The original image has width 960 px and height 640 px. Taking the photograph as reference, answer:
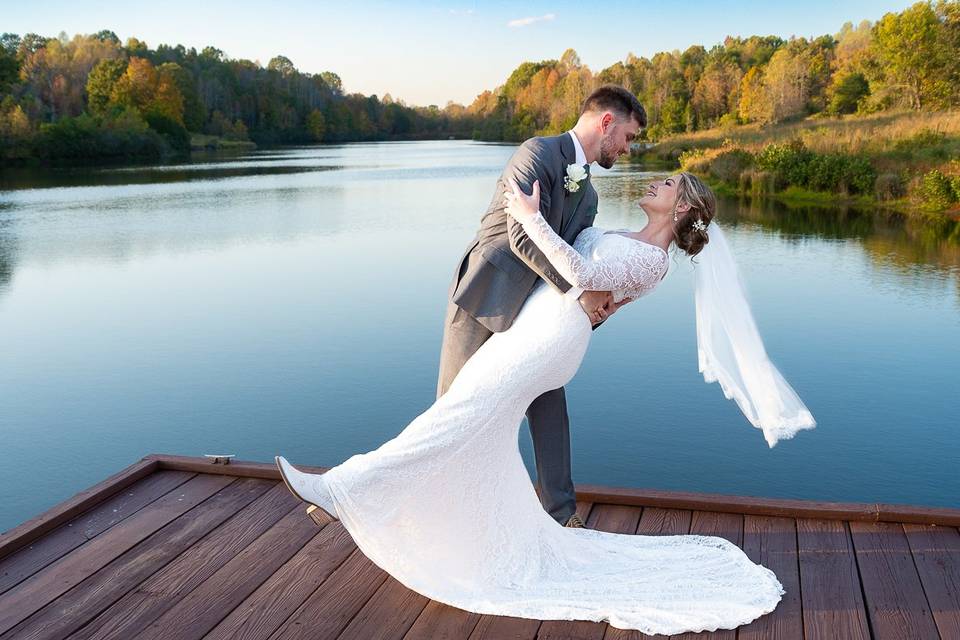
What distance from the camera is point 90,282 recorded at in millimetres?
10852

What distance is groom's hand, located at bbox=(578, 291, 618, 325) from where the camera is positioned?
107 inches

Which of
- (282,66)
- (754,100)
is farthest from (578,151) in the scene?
(282,66)

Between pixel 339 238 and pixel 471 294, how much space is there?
11486mm

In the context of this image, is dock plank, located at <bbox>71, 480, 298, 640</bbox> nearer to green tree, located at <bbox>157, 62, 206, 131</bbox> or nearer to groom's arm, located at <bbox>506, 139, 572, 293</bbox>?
groom's arm, located at <bbox>506, 139, 572, 293</bbox>

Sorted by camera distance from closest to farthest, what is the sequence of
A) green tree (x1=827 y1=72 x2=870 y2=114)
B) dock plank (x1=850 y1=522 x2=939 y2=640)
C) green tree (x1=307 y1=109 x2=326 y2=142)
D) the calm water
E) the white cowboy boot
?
dock plank (x1=850 y1=522 x2=939 y2=640)
the white cowboy boot
the calm water
green tree (x1=827 y1=72 x2=870 y2=114)
green tree (x1=307 y1=109 x2=326 y2=142)

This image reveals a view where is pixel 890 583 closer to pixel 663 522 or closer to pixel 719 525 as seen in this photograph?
pixel 719 525

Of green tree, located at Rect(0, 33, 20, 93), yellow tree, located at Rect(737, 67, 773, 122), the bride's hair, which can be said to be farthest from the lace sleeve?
green tree, located at Rect(0, 33, 20, 93)

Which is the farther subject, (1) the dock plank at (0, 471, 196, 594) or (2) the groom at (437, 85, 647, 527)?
(1) the dock plank at (0, 471, 196, 594)

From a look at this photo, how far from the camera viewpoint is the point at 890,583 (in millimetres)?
2672

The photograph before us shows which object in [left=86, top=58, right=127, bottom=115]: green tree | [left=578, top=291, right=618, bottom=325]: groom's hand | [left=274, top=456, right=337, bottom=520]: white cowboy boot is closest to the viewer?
[left=274, top=456, right=337, bottom=520]: white cowboy boot

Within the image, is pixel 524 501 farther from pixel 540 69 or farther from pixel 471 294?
pixel 540 69

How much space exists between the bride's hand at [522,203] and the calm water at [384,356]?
2796 mm

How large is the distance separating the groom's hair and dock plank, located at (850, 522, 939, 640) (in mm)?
1584

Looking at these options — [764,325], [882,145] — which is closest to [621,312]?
[764,325]
